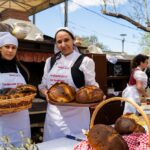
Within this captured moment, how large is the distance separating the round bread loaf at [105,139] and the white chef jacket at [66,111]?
1038 millimetres

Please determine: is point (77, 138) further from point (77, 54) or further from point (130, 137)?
point (77, 54)

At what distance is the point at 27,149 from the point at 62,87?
93cm

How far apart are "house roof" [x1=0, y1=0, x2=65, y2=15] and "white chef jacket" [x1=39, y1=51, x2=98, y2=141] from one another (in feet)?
8.36

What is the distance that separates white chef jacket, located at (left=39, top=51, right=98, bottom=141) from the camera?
2.04 metres

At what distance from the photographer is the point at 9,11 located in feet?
13.9

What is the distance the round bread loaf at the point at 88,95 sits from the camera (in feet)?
5.56

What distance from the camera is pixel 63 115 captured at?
2049mm

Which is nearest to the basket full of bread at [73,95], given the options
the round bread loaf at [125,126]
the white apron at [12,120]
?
the white apron at [12,120]

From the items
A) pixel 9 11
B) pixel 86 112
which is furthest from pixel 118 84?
pixel 86 112

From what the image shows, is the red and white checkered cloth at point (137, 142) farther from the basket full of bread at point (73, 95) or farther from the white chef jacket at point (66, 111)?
the white chef jacket at point (66, 111)

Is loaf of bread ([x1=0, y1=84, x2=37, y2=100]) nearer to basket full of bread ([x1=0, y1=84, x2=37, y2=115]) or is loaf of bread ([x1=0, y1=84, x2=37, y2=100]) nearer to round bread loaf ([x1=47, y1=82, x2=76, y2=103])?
basket full of bread ([x1=0, y1=84, x2=37, y2=115])

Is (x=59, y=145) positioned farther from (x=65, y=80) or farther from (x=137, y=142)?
(x=65, y=80)

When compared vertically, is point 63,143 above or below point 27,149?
below

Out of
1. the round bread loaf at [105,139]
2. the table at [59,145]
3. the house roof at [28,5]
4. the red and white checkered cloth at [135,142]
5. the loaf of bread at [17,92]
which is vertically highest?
the house roof at [28,5]
